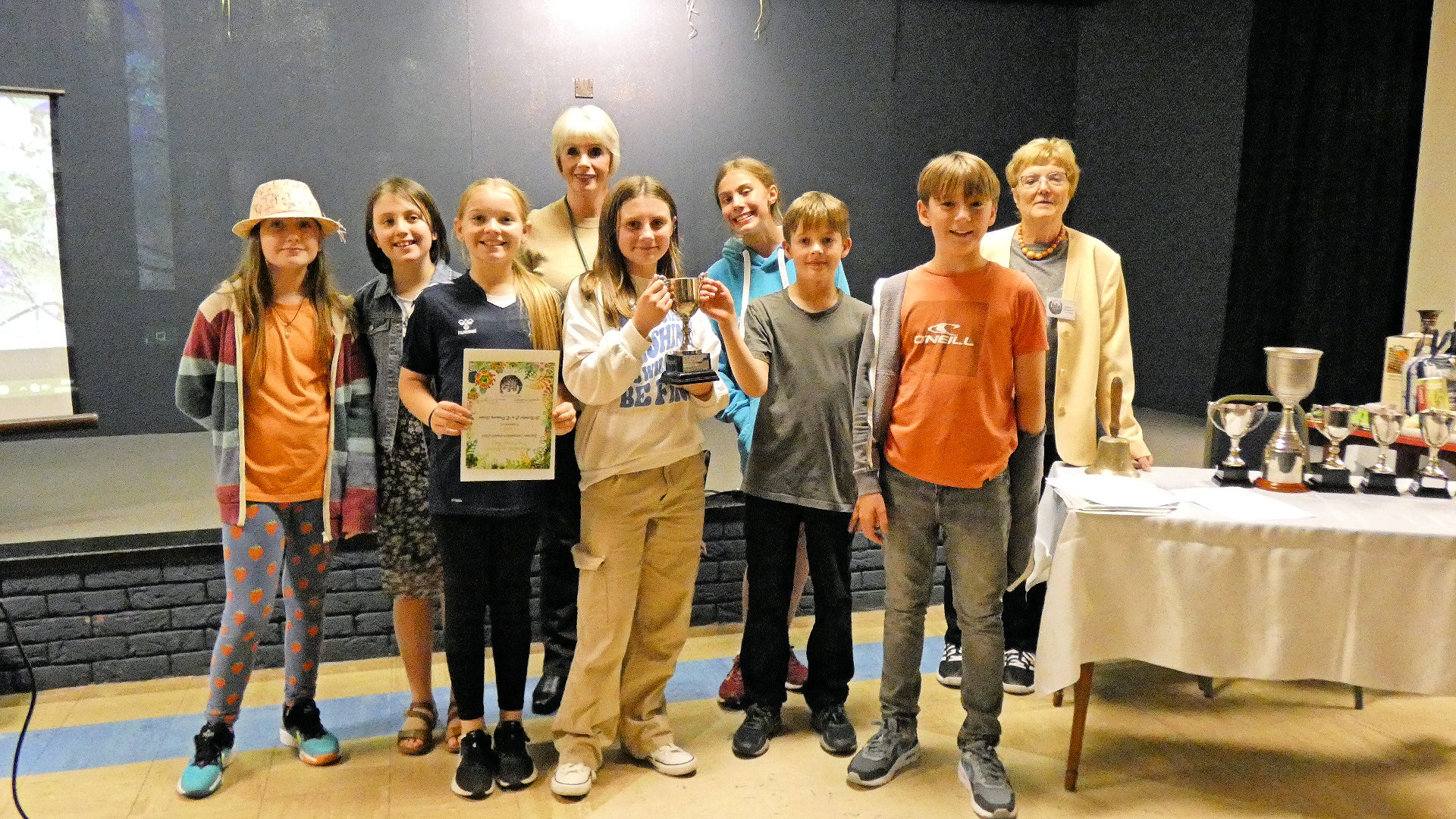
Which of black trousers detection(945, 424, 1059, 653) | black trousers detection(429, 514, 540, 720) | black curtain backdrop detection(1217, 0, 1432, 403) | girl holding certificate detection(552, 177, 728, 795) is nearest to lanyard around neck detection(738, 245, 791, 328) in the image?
girl holding certificate detection(552, 177, 728, 795)

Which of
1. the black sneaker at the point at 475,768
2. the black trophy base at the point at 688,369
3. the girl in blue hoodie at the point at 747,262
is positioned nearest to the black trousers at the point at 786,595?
the girl in blue hoodie at the point at 747,262

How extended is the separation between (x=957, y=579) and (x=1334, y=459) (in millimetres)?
1092

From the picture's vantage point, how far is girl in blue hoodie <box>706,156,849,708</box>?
247 cm

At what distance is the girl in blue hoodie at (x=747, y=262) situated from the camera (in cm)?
247

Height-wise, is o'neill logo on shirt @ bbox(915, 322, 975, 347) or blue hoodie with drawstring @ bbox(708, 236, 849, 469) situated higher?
blue hoodie with drawstring @ bbox(708, 236, 849, 469)

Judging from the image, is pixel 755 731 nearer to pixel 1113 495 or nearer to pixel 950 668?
pixel 950 668

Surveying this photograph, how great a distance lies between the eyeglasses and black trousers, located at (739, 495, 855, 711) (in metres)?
1.08

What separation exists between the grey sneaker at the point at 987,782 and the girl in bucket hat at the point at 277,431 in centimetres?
157

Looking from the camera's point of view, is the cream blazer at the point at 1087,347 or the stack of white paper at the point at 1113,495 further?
the cream blazer at the point at 1087,347

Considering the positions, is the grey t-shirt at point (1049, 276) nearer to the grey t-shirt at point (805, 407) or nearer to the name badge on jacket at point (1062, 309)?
the name badge on jacket at point (1062, 309)

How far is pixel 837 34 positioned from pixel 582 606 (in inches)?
168

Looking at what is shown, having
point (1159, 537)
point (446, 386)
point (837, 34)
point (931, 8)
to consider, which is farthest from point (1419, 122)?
point (446, 386)

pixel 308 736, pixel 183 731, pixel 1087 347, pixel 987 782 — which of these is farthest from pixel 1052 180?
pixel 183 731

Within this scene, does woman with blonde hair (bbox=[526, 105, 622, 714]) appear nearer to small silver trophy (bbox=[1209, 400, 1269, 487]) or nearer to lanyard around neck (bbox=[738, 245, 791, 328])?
lanyard around neck (bbox=[738, 245, 791, 328])
